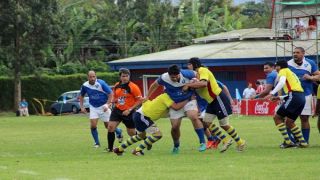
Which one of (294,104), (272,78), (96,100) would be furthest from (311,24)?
(294,104)

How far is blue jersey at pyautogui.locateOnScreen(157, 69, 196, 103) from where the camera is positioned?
53.6ft

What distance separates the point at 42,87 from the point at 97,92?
125 ft

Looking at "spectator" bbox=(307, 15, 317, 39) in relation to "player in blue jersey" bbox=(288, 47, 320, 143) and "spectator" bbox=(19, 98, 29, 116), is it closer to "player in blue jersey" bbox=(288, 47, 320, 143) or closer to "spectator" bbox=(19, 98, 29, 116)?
"spectator" bbox=(19, 98, 29, 116)

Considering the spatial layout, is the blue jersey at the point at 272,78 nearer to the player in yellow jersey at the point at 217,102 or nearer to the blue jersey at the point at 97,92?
the player in yellow jersey at the point at 217,102

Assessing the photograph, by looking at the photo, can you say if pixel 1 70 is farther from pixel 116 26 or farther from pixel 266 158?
pixel 266 158

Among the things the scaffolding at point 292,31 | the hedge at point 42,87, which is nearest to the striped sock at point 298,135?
the scaffolding at point 292,31

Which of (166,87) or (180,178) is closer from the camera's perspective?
(180,178)

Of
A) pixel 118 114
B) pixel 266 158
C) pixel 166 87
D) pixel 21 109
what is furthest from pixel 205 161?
pixel 21 109

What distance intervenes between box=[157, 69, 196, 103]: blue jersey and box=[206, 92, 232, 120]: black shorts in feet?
2.14

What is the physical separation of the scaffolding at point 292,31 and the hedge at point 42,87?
13.1 m

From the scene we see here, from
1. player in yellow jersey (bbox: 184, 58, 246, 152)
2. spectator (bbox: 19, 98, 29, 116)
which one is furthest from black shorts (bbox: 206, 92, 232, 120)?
spectator (bbox: 19, 98, 29, 116)

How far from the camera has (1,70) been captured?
60188 mm

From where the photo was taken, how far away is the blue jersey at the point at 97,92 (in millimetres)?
20828

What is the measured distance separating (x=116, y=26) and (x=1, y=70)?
1161 cm
